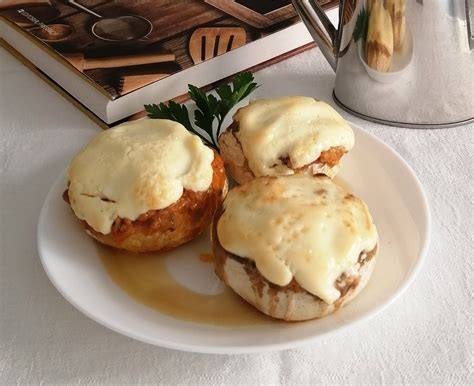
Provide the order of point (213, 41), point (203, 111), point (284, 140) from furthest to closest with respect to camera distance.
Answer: point (213, 41) → point (203, 111) → point (284, 140)

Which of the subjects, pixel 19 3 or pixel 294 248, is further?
pixel 19 3

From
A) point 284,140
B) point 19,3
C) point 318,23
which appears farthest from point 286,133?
point 19,3

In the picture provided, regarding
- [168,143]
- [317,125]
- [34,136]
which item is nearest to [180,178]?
[168,143]

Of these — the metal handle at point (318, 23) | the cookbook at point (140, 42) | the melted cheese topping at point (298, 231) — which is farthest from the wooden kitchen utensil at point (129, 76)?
the melted cheese topping at point (298, 231)

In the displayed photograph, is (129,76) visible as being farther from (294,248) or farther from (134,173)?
(294,248)

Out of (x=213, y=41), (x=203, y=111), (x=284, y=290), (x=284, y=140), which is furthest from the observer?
(x=213, y=41)

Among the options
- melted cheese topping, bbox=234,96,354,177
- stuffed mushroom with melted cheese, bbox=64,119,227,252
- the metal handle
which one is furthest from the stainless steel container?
stuffed mushroom with melted cheese, bbox=64,119,227,252
